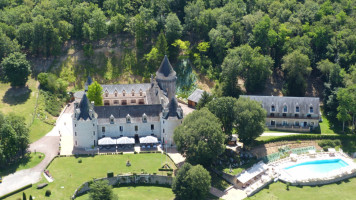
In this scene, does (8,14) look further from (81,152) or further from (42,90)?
(81,152)

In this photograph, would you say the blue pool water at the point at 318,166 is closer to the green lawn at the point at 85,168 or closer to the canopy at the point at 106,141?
the green lawn at the point at 85,168

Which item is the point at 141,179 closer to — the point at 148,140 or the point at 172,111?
the point at 148,140

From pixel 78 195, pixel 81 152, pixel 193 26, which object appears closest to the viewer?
pixel 78 195

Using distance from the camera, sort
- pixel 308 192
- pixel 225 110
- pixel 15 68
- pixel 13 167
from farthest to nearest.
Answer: pixel 15 68 → pixel 225 110 → pixel 13 167 → pixel 308 192

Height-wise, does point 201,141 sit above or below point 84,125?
below

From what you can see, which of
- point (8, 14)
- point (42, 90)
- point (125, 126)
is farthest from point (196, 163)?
point (8, 14)

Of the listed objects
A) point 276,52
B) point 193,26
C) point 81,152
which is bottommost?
point 81,152

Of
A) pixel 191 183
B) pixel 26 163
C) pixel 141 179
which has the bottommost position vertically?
pixel 141 179

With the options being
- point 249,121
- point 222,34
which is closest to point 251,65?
point 222,34
